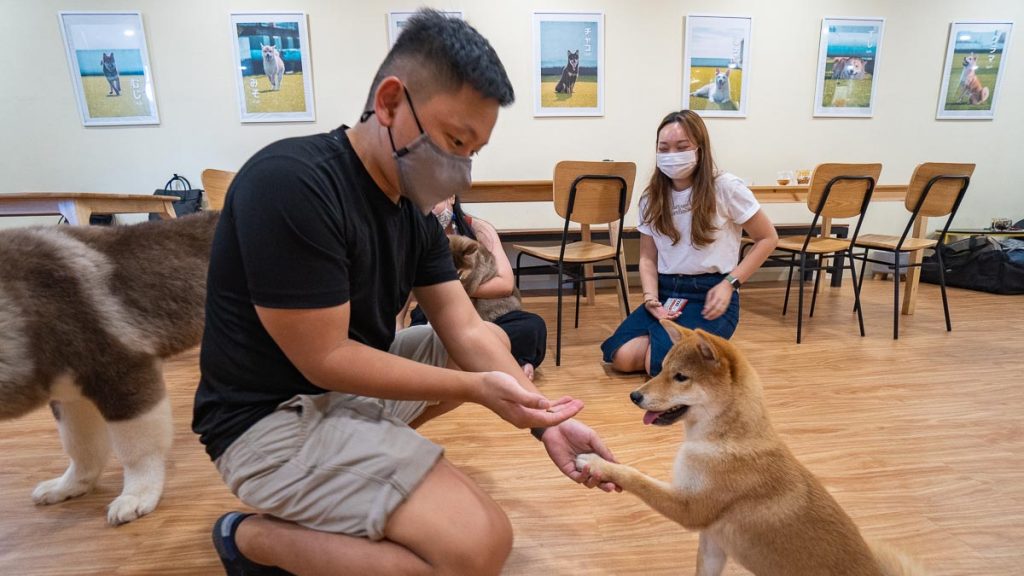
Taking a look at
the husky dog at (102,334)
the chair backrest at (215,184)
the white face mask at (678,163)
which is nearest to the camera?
the husky dog at (102,334)

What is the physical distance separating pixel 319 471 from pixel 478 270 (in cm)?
144

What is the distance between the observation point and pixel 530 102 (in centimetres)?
424

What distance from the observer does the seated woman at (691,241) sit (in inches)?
88.6

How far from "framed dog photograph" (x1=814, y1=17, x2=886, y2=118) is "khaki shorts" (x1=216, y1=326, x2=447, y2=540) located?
5.19m

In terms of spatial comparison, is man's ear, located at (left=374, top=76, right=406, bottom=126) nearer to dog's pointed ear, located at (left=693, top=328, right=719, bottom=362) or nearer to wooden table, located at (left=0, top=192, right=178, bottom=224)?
dog's pointed ear, located at (left=693, top=328, right=719, bottom=362)

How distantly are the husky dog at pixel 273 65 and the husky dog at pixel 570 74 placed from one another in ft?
7.94

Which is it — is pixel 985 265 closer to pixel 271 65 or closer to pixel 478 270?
pixel 478 270

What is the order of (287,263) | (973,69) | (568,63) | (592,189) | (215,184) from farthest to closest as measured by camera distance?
(973,69), (568,63), (215,184), (592,189), (287,263)

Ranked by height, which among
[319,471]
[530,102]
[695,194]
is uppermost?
[530,102]

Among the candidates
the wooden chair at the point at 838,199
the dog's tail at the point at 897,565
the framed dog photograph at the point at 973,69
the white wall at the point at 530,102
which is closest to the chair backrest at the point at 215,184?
the white wall at the point at 530,102

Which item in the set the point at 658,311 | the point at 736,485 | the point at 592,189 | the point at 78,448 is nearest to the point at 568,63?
the point at 592,189

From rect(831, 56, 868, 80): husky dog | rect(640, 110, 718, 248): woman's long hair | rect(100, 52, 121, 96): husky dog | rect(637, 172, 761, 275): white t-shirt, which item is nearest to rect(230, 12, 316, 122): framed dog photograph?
rect(100, 52, 121, 96): husky dog

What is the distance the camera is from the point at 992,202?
15.5 feet

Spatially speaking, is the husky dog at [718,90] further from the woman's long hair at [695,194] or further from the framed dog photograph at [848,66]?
the woman's long hair at [695,194]
